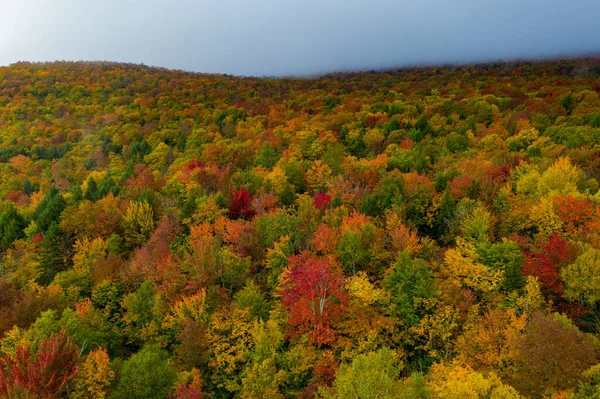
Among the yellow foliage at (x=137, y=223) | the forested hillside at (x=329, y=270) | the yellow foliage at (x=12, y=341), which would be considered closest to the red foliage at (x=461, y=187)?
the forested hillside at (x=329, y=270)

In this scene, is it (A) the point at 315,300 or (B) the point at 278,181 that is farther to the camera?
(B) the point at 278,181

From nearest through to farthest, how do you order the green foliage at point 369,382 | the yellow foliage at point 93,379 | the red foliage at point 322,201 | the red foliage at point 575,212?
the green foliage at point 369,382
the yellow foliage at point 93,379
the red foliage at point 575,212
the red foliage at point 322,201

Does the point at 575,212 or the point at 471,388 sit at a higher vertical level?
the point at 575,212

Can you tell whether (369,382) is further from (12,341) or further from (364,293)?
(12,341)

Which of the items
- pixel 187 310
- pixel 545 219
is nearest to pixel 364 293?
pixel 187 310

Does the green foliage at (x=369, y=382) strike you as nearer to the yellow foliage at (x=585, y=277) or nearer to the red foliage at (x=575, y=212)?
the yellow foliage at (x=585, y=277)

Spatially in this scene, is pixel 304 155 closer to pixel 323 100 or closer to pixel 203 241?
pixel 203 241

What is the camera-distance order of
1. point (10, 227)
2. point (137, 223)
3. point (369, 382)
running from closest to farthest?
point (369, 382) → point (137, 223) → point (10, 227)
